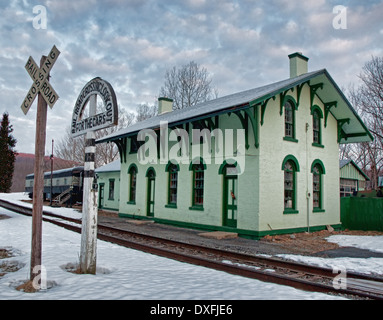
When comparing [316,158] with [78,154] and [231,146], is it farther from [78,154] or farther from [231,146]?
[78,154]

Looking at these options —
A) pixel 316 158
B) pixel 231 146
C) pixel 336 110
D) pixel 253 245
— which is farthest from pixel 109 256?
pixel 336 110

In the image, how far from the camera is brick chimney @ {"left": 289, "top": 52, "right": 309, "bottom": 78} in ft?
50.7

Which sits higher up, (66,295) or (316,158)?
(316,158)

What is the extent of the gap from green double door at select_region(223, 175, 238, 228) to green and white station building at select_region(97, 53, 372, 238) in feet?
0.13

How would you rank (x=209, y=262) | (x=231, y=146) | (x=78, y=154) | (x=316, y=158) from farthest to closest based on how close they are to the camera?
(x=78, y=154), (x=316, y=158), (x=231, y=146), (x=209, y=262)

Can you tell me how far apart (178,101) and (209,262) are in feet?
102

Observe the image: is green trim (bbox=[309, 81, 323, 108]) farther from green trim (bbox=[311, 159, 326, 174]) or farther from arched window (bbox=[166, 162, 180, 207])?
arched window (bbox=[166, 162, 180, 207])

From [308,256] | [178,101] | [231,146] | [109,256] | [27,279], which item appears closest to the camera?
[27,279]

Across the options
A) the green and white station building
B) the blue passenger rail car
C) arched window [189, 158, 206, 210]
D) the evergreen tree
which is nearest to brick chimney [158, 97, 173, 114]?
the green and white station building

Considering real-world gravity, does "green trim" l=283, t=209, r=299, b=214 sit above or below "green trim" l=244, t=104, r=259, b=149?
below

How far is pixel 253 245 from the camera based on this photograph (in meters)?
11.0

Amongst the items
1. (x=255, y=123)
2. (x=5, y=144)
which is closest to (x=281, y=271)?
(x=255, y=123)

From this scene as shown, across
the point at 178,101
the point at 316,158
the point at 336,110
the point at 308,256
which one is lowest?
the point at 308,256
